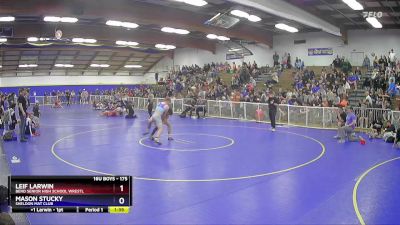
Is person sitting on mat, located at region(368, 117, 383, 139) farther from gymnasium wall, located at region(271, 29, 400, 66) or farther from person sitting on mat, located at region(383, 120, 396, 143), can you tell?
gymnasium wall, located at region(271, 29, 400, 66)

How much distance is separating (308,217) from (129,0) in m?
14.9

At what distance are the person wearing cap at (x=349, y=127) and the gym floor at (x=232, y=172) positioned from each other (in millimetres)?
590

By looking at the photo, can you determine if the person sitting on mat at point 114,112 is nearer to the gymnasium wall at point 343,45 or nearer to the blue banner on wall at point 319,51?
the gymnasium wall at point 343,45

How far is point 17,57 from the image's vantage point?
39.9 m

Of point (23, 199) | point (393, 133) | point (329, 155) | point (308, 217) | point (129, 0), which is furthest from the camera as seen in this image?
point (129, 0)

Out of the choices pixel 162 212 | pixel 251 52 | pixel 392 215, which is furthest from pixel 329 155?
pixel 251 52

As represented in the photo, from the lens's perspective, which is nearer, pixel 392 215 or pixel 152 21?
pixel 392 215

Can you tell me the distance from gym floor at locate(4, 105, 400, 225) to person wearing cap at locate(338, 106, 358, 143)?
59cm

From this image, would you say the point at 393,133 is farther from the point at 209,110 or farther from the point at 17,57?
the point at 17,57

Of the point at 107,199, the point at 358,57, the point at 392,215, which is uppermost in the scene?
the point at 358,57
